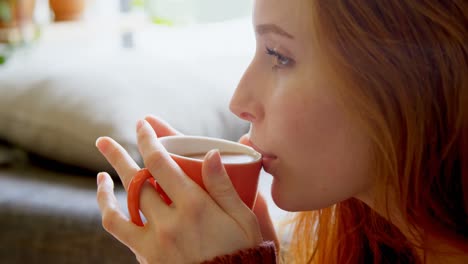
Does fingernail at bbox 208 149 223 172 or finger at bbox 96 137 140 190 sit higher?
fingernail at bbox 208 149 223 172

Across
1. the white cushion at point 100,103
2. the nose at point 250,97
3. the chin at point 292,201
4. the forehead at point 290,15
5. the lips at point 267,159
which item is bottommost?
the white cushion at point 100,103

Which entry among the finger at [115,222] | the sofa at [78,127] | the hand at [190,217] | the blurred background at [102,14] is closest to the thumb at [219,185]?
the hand at [190,217]

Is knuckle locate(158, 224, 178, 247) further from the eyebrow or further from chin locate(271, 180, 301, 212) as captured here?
the eyebrow

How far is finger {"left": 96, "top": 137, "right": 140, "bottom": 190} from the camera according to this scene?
0.87 metres

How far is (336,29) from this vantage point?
0.74 metres

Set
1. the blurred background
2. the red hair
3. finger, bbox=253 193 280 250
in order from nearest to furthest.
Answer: the red hair, finger, bbox=253 193 280 250, the blurred background

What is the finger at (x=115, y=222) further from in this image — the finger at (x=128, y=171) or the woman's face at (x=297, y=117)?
the woman's face at (x=297, y=117)


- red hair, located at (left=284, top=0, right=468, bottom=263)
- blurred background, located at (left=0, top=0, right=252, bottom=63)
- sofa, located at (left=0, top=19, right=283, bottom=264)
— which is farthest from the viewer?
blurred background, located at (left=0, top=0, right=252, bottom=63)

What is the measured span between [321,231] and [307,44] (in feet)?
1.41

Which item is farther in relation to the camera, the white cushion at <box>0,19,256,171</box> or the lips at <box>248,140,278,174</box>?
the white cushion at <box>0,19,256,171</box>

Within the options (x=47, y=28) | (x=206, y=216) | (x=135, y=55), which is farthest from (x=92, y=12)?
(x=206, y=216)

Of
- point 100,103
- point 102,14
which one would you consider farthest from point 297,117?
point 102,14

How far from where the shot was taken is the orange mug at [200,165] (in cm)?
82

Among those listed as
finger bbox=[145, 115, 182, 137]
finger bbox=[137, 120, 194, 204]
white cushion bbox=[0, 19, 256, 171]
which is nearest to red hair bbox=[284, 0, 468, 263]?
finger bbox=[137, 120, 194, 204]
